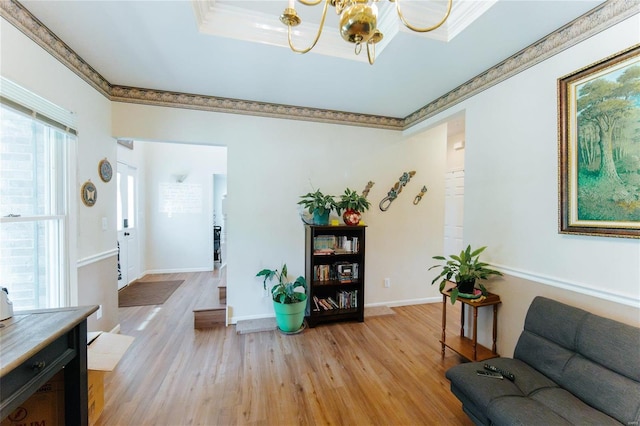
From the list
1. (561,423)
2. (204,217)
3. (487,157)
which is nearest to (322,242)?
Result: (487,157)

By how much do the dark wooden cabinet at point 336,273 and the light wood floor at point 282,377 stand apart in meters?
0.18

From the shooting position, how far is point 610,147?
150cm

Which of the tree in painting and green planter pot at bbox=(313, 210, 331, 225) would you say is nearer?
the tree in painting

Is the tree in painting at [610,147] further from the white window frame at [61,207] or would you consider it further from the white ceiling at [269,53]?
the white window frame at [61,207]

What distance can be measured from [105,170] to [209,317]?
6.27 feet

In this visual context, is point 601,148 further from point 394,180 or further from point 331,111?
point 331,111

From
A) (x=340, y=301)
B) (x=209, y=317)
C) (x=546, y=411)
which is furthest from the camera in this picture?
(x=340, y=301)

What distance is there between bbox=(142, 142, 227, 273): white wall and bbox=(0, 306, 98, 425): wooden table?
13.9 feet

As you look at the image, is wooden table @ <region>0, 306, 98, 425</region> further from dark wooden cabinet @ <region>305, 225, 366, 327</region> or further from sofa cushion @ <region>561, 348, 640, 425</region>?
sofa cushion @ <region>561, 348, 640, 425</region>

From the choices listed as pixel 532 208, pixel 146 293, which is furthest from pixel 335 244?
pixel 146 293

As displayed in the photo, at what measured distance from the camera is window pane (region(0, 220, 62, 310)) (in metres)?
1.63

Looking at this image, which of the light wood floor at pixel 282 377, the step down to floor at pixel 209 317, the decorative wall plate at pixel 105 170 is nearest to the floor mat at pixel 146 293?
the light wood floor at pixel 282 377

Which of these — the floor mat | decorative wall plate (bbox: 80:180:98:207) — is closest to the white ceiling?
decorative wall plate (bbox: 80:180:98:207)

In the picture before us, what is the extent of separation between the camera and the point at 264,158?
10.2ft
